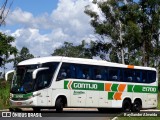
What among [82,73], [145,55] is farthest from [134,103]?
[145,55]

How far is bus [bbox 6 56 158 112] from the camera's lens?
23641 millimetres

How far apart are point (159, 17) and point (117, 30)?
229 inches

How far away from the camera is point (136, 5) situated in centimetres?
5812

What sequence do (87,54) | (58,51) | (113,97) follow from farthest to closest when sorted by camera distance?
(58,51)
(87,54)
(113,97)

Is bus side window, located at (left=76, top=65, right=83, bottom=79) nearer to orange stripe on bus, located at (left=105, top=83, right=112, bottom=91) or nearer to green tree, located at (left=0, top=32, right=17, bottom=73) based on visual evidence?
orange stripe on bus, located at (left=105, top=83, right=112, bottom=91)

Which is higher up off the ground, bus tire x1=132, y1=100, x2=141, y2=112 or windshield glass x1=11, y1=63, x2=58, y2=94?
windshield glass x1=11, y1=63, x2=58, y2=94

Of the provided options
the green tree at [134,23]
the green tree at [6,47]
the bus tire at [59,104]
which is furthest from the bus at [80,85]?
the green tree at [134,23]

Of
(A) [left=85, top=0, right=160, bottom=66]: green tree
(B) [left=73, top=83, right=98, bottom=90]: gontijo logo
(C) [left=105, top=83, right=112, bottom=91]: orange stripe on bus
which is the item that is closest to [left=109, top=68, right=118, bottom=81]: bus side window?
(C) [left=105, top=83, right=112, bottom=91]: orange stripe on bus

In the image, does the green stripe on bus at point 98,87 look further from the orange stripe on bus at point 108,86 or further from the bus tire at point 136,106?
the bus tire at point 136,106

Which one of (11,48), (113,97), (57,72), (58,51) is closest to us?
(57,72)

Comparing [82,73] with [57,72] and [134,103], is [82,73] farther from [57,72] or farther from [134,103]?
[134,103]

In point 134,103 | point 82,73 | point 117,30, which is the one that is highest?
point 117,30

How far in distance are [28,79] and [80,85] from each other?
3487 mm

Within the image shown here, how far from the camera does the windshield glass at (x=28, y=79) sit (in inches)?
923
